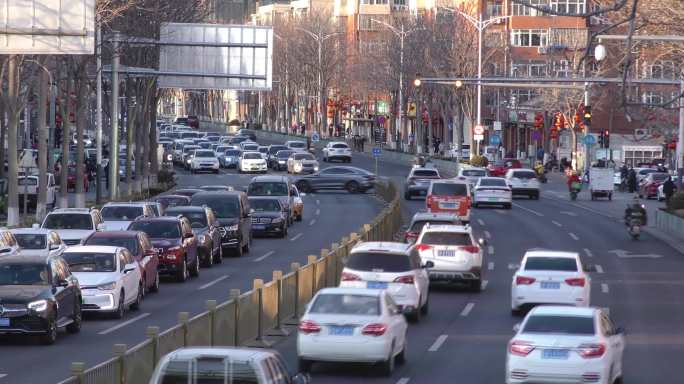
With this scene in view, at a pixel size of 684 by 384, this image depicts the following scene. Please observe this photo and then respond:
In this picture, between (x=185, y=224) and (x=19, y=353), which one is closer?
(x=19, y=353)

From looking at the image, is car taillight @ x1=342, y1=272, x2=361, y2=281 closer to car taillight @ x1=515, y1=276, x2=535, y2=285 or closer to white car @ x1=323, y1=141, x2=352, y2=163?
car taillight @ x1=515, y1=276, x2=535, y2=285

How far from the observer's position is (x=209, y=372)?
12594 millimetres

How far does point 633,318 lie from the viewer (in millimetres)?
30266

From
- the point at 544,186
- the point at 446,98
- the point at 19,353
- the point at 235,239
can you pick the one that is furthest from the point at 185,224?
the point at 446,98

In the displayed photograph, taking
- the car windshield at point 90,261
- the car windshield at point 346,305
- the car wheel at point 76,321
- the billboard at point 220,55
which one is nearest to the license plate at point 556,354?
the car windshield at point 346,305

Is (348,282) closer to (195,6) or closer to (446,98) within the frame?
(195,6)

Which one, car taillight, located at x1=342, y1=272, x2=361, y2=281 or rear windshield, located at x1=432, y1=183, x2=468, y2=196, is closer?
car taillight, located at x1=342, y1=272, x2=361, y2=281

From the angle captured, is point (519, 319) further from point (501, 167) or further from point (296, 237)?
point (501, 167)

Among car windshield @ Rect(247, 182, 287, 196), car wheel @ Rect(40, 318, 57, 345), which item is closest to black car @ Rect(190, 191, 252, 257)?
car windshield @ Rect(247, 182, 287, 196)

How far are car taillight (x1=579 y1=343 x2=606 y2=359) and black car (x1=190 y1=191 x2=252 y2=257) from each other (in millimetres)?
24947

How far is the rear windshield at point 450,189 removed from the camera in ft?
174

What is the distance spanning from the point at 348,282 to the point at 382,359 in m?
6.36

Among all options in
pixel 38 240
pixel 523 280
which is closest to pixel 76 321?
pixel 38 240

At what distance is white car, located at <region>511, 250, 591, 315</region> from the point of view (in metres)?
28.9
